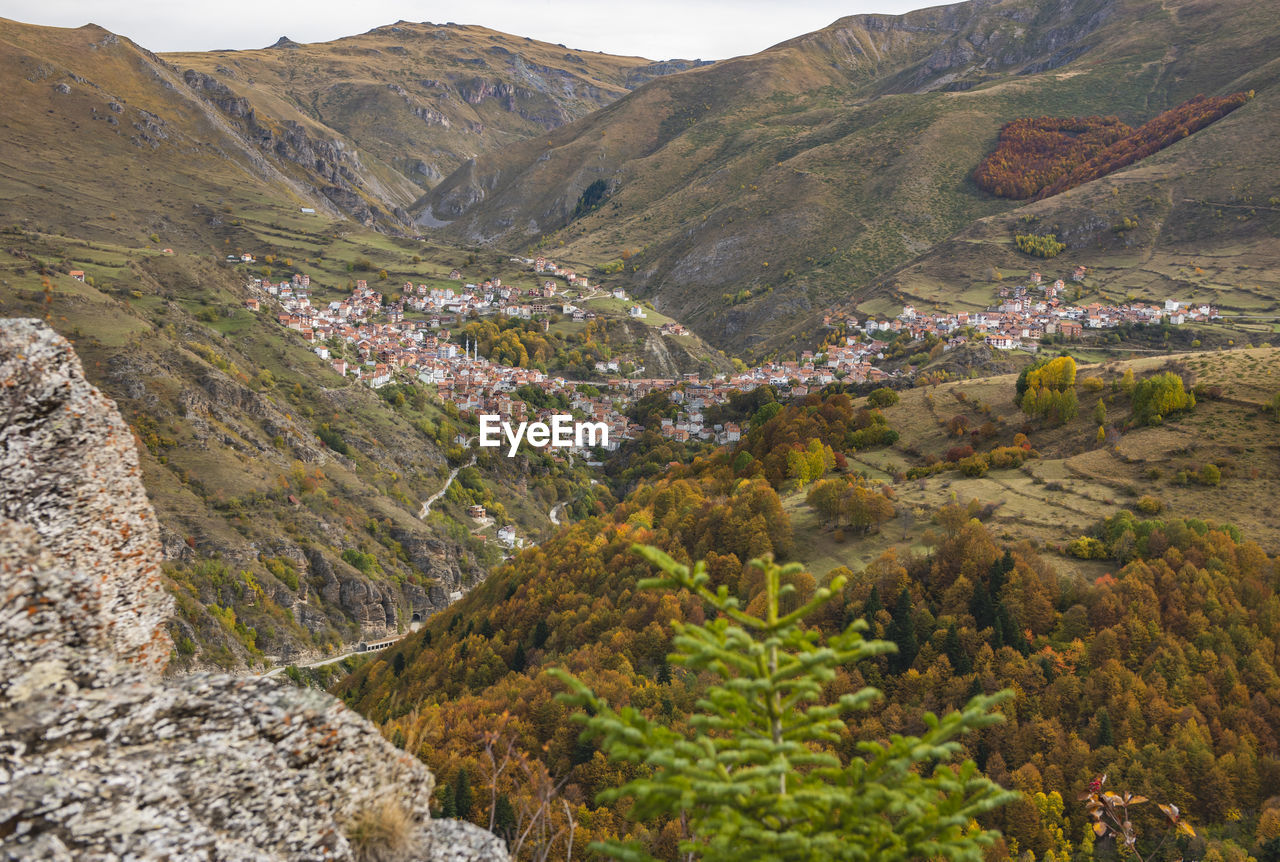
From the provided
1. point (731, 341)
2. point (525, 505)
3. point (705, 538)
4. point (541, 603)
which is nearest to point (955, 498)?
point (705, 538)

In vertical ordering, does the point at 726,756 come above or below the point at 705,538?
above

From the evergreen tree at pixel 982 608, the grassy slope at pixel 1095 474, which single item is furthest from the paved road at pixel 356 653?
the evergreen tree at pixel 982 608

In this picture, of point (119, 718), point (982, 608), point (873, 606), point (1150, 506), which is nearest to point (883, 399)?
point (1150, 506)

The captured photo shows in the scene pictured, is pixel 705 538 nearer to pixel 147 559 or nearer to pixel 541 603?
pixel 541 603

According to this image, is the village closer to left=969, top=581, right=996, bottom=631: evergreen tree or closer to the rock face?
left=969, top=581, right=996, bottom=631: evergreen tree

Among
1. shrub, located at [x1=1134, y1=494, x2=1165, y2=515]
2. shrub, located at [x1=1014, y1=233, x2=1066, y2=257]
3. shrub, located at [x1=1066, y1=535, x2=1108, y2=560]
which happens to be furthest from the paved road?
shrub, located at [x1=1014, y1=233, x2=1066, y2=257]
